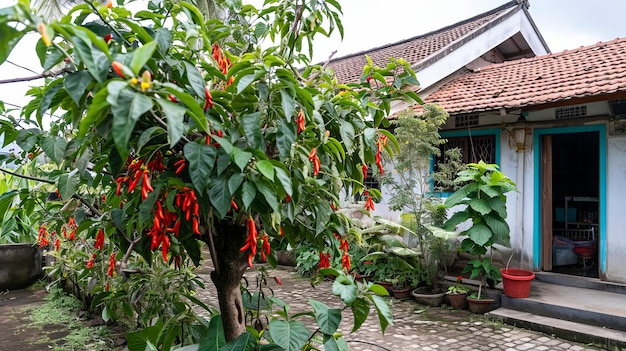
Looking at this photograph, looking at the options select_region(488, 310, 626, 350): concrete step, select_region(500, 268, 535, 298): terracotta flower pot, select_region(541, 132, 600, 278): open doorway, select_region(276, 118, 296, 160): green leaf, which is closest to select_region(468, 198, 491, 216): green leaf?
select_region(500, 268, 535, 298): terracotta flower pot

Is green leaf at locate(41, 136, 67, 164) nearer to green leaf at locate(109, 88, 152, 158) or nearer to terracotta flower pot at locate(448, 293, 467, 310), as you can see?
green leaf at locate(109, 88, 152, 158)

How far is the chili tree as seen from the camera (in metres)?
0.98

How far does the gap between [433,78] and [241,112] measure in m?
6.81

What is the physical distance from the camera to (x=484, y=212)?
533 centimetres

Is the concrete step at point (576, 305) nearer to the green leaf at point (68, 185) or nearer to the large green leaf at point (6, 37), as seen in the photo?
the green leaf at point (68, 185)

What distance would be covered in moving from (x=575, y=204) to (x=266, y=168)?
8.26 m

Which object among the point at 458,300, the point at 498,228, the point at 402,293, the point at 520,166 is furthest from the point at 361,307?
the point at 520,166

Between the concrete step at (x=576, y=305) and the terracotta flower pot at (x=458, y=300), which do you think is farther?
Result: the terracotta flower pot at (x=458, y=300)

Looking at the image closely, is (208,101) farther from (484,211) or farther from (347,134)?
(484,211)

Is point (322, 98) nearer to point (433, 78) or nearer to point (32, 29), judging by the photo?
point (32, 29)

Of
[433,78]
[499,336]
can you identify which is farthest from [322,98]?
[433,78]

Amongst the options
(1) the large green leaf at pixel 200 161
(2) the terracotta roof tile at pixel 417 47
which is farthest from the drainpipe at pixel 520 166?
(1) the large green leaf at pixel 200 161

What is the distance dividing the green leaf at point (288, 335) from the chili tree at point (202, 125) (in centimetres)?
25

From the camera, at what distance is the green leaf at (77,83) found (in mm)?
1075
